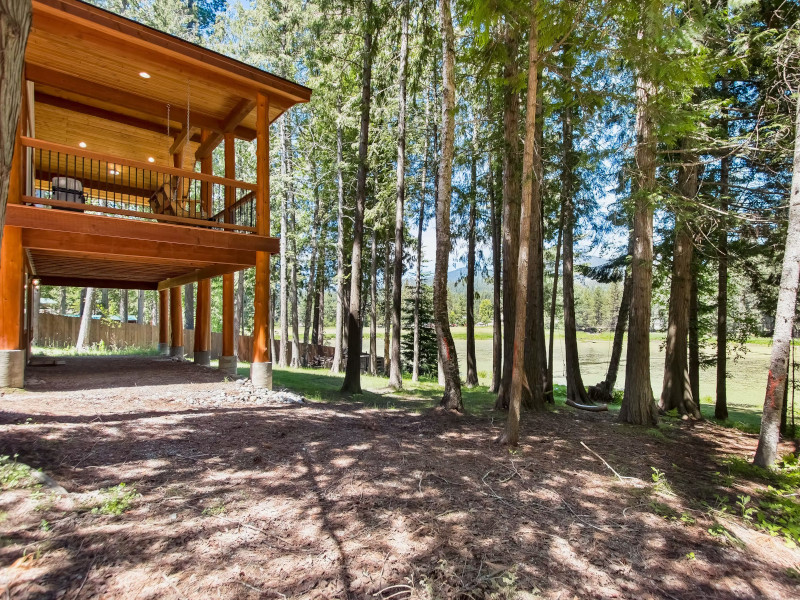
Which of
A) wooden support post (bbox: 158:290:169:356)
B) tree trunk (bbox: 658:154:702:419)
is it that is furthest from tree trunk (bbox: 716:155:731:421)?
wooden support post (bbox: 158:290:169:356)

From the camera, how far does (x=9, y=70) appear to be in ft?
5.39

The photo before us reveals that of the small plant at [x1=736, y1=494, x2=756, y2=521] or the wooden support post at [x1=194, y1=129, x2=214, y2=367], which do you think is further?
the wooden support post at [x1=194, y1=129, x2=214, y2=367]

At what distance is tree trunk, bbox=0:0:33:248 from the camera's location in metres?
1.61

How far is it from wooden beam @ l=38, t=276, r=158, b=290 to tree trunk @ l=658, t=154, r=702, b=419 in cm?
1384

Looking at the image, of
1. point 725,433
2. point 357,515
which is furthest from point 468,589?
point 725,433

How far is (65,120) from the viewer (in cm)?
910

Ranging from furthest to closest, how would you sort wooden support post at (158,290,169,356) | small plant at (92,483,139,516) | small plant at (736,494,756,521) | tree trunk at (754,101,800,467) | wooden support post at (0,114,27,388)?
1. wooden support post at (158,290,169,356)
2. wooden support post at (0,114,27,388)
3. tree trunk at (754,101,800,467)
4. small plant at (736,494,756,521)
5. small plant at (92,483,139,516)

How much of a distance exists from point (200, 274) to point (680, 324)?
34.6 ft

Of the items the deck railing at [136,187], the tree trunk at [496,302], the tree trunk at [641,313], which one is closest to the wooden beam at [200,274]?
the deck railing at [136,187]

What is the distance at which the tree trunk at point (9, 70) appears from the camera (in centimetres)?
Answer: 161

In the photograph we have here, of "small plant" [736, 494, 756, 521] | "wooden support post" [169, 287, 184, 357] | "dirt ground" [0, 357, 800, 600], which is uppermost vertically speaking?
"wooden support post" [169, 287, 184, 357]

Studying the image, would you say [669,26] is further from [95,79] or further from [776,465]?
[95,79]

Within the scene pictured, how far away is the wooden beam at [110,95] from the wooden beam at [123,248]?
9.99ft

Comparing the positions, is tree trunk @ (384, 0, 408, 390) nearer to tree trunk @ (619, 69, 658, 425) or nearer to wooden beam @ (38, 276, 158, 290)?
tree trunk @ (619, 69, 658, 425)
